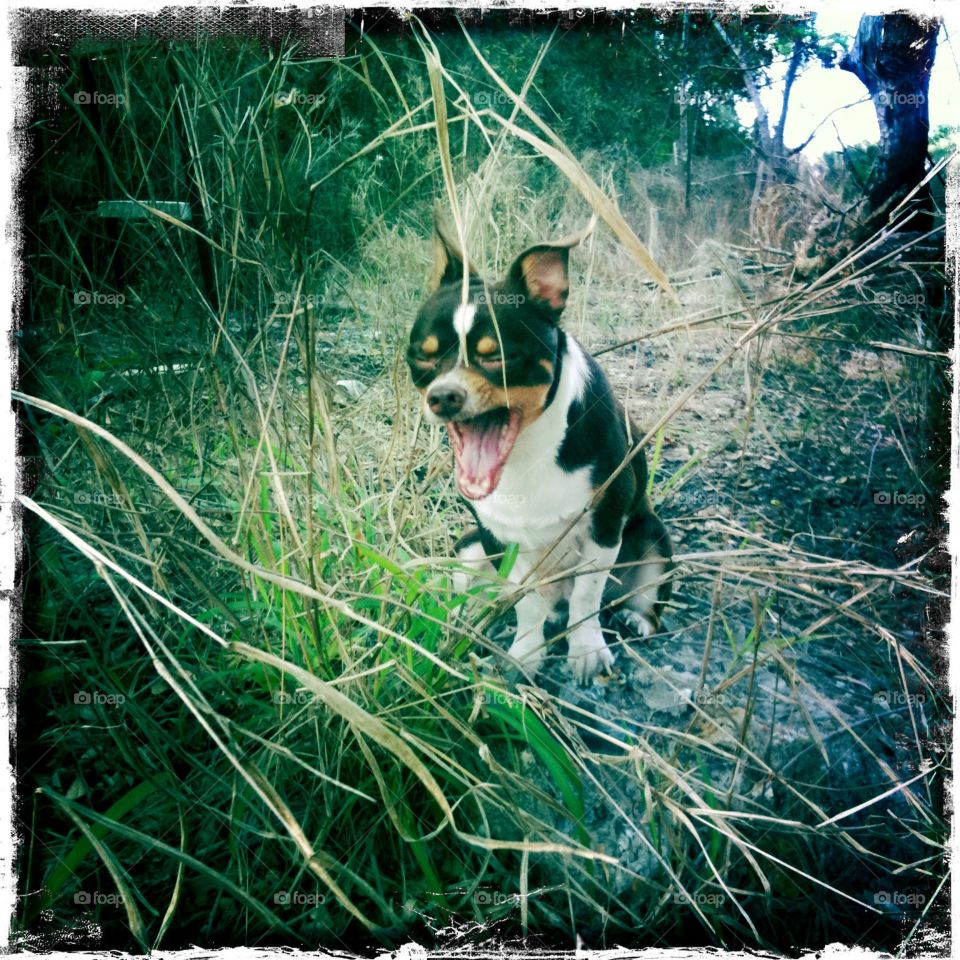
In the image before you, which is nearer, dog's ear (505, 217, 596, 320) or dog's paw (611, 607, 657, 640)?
dog's ear (505, 217, 596, 320)

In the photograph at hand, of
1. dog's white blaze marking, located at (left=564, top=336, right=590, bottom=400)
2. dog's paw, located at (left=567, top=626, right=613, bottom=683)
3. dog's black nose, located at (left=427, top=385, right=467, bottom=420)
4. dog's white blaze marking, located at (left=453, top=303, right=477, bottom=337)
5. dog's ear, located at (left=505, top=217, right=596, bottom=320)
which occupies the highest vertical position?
dog's ear, located at (left=505, top=217, right=596, bottom=320)

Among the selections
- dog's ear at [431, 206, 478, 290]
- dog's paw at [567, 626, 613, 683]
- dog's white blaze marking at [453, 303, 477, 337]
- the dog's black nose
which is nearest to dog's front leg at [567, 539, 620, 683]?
dog's paw at [567, 626, 613, 683]

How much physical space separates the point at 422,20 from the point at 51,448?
1172 millimetres

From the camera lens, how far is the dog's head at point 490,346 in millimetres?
1609

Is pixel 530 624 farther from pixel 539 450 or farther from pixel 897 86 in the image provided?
pixel 897 86

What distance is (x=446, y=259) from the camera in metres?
1.68

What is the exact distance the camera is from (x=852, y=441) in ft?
5.87

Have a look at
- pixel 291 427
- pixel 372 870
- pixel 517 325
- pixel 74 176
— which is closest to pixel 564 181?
pixel 517 325

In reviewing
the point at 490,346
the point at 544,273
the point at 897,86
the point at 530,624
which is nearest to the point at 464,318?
the point at 490,346

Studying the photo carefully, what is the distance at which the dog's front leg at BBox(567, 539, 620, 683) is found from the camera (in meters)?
1.74

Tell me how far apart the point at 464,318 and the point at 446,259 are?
153 millimetres

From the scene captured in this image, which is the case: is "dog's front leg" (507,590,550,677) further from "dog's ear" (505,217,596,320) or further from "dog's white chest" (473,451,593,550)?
"dog's ear" (505,217,596,320)

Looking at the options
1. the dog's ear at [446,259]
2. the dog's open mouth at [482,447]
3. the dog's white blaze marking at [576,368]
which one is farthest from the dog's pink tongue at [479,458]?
the dog's ear at [446,259]

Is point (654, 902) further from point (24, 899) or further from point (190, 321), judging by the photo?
point (190, 321)
